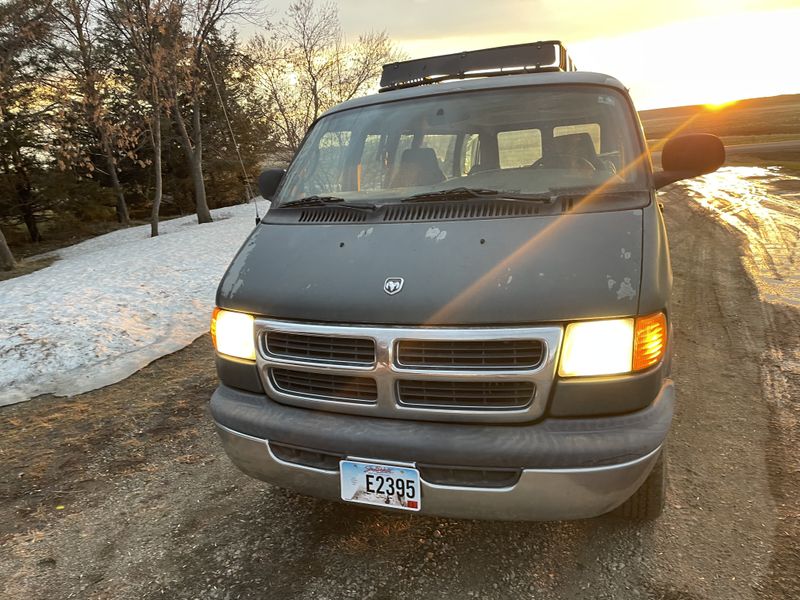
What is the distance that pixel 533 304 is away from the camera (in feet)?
7.27

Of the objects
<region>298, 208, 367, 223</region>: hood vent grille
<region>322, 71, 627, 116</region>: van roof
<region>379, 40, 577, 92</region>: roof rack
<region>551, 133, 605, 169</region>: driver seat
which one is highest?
<region>379, 40, 577, 92</region>: roof rack

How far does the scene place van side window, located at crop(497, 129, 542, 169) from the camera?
3.39m

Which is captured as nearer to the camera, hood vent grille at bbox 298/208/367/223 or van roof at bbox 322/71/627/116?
hood vent grille at bbox 298/208/367/223

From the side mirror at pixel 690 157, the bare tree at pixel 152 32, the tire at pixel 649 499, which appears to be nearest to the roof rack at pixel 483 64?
the side mirror at pixel 690 157

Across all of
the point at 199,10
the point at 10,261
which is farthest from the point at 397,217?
the point at 199,10

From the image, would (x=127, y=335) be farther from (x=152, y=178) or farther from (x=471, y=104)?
(x=152, y=178)

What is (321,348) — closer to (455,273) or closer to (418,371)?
(418,371)

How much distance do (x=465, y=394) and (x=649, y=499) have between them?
47.9 inches

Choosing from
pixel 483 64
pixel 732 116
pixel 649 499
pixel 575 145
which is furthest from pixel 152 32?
pixel 732 116

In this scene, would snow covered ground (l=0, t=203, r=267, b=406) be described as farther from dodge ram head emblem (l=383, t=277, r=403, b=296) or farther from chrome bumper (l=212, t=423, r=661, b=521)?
chrome bumper (l=212, t=423, r=661, b=521)

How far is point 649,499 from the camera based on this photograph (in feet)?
9.00

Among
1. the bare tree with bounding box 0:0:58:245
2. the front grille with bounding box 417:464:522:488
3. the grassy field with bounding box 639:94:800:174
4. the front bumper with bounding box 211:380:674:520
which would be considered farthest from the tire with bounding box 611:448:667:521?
the bare tree with bounding box 0:0:58:245

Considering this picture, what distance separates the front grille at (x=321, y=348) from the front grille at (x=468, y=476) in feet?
1.68

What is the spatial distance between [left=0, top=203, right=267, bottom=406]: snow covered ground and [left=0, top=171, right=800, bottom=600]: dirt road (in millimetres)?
1016
